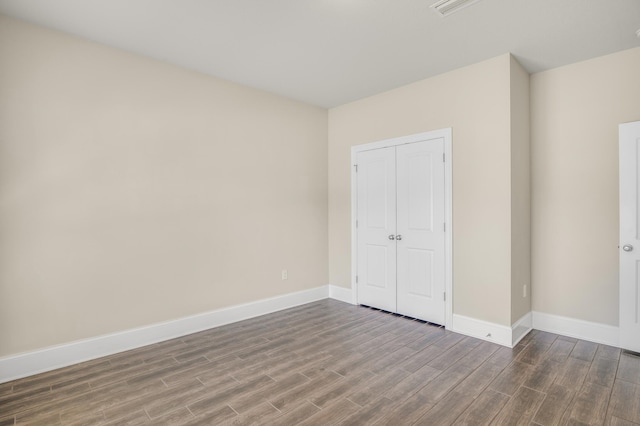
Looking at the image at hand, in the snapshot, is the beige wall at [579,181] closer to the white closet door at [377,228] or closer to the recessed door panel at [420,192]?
the recessed door panel at [420,192]

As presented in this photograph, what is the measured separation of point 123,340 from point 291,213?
2408 millimetres

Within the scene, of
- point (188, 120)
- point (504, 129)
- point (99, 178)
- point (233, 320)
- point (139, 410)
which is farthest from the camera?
point (233, 320)

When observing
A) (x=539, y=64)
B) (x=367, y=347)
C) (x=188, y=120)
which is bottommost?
(x=367, y=347)

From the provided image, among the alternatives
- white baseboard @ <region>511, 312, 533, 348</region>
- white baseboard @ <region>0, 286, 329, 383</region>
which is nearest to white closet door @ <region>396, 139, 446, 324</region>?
white baseboard @ <region>511, 312, 533, 348</region>

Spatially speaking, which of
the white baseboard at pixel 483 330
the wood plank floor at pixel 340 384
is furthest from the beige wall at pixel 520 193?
the wood plank floor at pixel 340 384

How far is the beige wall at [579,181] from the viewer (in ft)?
10.5

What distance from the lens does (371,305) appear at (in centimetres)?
452

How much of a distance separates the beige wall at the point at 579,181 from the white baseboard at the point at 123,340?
3207mm

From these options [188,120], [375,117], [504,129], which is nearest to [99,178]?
[188,120]

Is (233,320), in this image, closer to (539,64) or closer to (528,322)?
(528,322)

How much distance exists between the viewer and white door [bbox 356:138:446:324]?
3844 mm

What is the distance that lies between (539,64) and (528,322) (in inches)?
109

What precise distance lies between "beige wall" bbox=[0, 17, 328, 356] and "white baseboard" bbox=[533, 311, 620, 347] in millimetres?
3058

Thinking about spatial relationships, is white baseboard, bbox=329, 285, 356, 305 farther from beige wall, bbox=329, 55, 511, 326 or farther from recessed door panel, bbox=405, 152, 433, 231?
beige wall, bbox=329, 55, 511, 326
